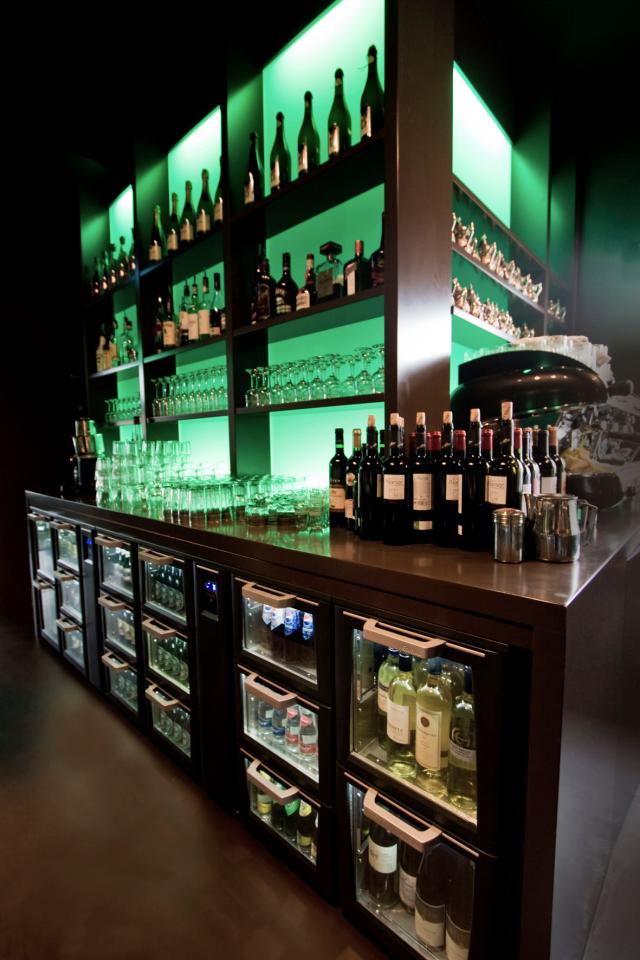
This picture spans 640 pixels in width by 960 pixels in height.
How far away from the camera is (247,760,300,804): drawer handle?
1453 mm

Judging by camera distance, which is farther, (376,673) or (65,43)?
(65,43)

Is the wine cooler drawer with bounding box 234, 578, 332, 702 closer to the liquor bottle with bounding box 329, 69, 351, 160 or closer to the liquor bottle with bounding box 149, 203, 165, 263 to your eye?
the liquor bottle with bounding box 329, 69, 351, 160

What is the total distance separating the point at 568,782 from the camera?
0.95 m

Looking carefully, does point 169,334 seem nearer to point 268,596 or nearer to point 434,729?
point 268,596

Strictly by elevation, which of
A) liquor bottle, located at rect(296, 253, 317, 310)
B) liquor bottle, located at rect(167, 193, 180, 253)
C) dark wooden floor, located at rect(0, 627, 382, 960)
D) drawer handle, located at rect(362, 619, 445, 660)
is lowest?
dark wooden floor, located at rect(0, 627, 382, 960)

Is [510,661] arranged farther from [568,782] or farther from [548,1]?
[548,1]

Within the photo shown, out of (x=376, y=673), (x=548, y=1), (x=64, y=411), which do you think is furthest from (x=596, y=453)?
(x=64, y=411)

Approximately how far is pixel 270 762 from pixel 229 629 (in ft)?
1.51

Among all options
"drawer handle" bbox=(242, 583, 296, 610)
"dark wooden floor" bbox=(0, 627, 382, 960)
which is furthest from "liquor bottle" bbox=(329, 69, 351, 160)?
"dark wooden floor" bbox=(0, 627, 382, 960)

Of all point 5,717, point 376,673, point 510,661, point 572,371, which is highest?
point 572,371

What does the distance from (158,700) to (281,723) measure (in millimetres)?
681

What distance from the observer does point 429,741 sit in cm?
117

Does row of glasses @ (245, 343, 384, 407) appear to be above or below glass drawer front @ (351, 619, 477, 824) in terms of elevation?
above

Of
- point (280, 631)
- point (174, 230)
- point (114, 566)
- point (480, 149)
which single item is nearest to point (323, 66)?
point (480, 149)
